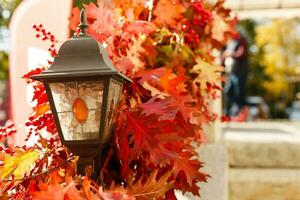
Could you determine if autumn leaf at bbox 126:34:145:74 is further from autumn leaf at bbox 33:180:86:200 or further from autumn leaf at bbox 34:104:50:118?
autumn leaf at bbox 33:180:86:200

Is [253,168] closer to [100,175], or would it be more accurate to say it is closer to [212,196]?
[212,196]

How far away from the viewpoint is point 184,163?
4.38 feet

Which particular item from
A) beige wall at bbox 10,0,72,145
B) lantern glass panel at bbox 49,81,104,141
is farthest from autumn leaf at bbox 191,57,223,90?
beige wall at bbox 10,0,72,145

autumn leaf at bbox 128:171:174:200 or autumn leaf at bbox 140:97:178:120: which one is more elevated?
autumn leaf at bbox 140:97:178:120

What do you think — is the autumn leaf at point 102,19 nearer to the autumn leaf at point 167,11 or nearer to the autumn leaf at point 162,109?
the autumn leaf at point 162,109

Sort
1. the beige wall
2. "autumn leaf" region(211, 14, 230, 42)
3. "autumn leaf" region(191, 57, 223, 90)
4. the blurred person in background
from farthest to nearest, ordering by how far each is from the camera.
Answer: the blurred person in background < the beige wall < "autumn leaf" region(211, 14, 230, 42) < "autumn leaf" region(191, 57, 223, 90)

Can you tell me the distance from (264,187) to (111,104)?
125 inches

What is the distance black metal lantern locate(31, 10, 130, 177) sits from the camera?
1.18 metres

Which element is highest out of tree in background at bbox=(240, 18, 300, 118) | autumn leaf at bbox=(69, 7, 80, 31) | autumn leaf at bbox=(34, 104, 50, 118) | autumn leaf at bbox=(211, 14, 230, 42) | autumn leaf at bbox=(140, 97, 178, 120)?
autumn leaf at bbox=(69, 7, 80, 31)

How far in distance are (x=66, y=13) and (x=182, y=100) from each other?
6.40 feet

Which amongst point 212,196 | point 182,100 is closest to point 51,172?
point 182,100

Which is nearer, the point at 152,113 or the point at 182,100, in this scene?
the point at 152,113

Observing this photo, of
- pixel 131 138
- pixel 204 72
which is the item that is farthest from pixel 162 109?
pixel 204 72

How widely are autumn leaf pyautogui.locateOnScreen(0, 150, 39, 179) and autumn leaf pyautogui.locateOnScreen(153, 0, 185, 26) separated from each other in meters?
0.83
